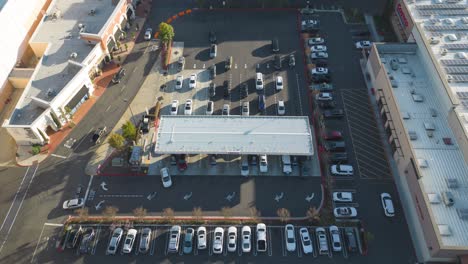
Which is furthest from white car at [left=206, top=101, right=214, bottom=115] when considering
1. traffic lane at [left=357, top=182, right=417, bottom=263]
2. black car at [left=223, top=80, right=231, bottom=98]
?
traffic lane at [left=357, top=182, right=417, bottom=263]

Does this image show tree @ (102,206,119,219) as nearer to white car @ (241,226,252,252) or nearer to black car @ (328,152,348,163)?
white car @ (241,226,252,252)

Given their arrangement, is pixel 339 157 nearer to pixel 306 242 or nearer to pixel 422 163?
pixel 422 163

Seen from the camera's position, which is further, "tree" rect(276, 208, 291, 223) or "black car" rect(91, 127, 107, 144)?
"black car" rect(91, 127, 107, 144)

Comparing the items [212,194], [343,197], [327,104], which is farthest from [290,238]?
[327,104]

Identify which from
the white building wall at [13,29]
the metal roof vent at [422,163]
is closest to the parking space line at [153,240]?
the metal roof vent at [422,163]

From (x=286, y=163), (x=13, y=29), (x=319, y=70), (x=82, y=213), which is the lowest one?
(x=82, y=213)

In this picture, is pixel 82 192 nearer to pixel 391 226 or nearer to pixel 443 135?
pixel 391 226
